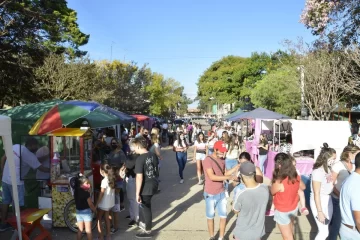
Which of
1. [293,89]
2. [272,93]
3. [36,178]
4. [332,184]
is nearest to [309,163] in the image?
[332,184]

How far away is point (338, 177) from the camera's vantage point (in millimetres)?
4695

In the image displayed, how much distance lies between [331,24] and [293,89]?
7513 millimetres

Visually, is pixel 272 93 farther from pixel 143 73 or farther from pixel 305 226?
pixel 305 226

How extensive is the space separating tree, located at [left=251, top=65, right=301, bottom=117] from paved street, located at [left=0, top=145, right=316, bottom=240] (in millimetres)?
12295

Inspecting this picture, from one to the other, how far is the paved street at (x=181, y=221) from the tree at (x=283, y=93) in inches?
484

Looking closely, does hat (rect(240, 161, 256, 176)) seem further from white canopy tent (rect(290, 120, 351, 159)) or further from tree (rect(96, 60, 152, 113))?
tree (rect(96, 60, 152, 113))

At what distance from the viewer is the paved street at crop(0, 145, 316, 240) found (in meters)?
6.01

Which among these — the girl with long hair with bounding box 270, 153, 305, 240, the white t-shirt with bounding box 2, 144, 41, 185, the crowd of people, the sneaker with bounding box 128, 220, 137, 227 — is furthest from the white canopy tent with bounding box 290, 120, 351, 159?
the white t-shirt with bounding box 2, 144, 41, 185

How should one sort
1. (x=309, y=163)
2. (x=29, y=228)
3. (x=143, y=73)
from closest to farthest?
(x=29, y=228) < (x=309, y=163) < (x=143, y=73)

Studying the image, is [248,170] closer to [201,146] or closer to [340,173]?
[340,173]

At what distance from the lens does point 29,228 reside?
17.1 ft

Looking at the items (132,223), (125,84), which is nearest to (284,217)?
(132,223)

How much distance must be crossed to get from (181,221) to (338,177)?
10.9 feet

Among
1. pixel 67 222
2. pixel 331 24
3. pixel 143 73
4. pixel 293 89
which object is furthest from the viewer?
pixel 143 73
